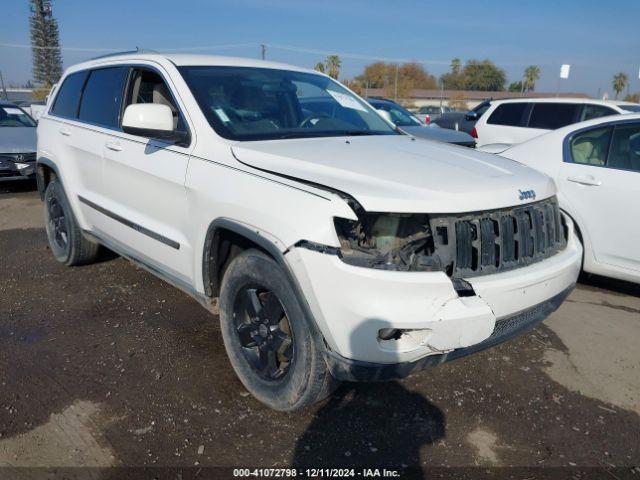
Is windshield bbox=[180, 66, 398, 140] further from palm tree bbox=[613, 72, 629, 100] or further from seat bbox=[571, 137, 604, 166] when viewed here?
palm tree bbox=[613, 72, 629, 100]

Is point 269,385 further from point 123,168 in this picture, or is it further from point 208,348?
point 123,168

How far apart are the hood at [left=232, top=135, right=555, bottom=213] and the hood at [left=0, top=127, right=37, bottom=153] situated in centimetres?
788

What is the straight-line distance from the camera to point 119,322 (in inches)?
156

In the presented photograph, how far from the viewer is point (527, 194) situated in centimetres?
269

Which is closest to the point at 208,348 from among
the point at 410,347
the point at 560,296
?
the point at 410,347

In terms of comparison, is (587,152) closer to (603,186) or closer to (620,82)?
(603,186)

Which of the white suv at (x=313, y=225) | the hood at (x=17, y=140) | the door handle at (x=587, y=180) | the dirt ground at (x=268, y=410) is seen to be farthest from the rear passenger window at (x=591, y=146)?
the hood at (x=17, y=140)

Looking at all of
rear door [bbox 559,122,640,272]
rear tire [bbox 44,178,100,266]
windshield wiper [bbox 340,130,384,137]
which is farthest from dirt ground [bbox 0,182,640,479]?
windshield wiper [bbox 340,130,384,137]

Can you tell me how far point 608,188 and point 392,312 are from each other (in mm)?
3027

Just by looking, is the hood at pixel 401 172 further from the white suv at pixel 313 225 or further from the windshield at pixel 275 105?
the windshield at pixel 275 105

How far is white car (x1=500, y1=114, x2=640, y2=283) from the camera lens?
13.9 feet

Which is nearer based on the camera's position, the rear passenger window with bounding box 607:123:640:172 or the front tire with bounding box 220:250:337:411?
the front tire with bounding box 220:250:337:411

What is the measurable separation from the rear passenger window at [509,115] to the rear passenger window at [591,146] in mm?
5083

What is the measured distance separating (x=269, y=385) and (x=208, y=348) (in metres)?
0.90
